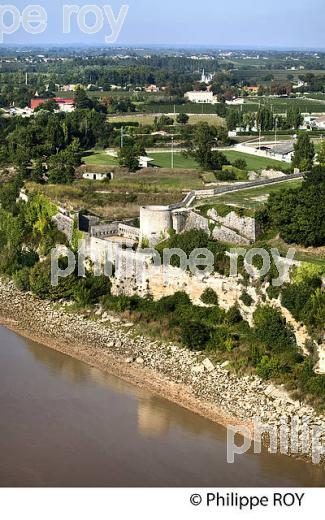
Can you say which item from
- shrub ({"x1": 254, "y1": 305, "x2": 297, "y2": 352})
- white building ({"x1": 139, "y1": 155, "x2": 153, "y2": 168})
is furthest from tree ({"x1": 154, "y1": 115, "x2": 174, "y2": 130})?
shrub ({"x1": 254, "y1": 305, "x2": 297, "y2": 352})

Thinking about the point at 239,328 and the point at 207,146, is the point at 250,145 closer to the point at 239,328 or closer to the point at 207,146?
the point at 207,146

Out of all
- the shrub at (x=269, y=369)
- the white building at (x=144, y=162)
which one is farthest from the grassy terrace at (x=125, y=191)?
the shrub at (x=269, y=369)

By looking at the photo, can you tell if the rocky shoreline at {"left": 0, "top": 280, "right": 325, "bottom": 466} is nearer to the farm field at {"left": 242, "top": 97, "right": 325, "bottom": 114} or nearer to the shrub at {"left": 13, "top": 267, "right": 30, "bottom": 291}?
the shrub at {"left": 13, "top": 267, "right": 30, "bottom": 291}

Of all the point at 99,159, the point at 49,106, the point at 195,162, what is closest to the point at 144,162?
the point at 195,162

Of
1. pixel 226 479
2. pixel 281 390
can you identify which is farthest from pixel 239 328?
pixel 226 479

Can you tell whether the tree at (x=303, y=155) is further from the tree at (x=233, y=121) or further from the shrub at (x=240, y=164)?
the tree at (x=233, y=121)
